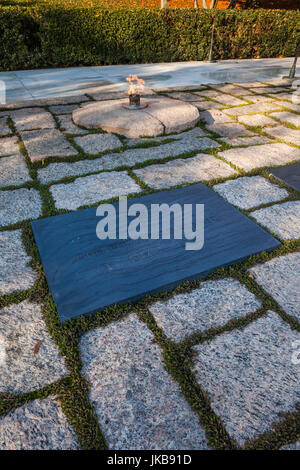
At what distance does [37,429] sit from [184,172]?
2.39 meters

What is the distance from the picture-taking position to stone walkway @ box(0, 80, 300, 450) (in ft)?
3.94

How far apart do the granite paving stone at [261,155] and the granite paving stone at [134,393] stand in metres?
2.23

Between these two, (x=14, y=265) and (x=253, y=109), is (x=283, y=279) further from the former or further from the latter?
(x=253, y=109)

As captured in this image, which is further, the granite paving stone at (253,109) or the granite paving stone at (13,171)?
the granite paving stone at (253,109)

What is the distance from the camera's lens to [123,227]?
220cm

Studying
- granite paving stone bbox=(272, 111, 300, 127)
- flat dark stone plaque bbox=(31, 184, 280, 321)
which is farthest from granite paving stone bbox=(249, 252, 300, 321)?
granite paving stone bbox=(272, 111, 300, 127)

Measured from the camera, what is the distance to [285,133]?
402cm

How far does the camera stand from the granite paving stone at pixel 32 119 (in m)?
4.05

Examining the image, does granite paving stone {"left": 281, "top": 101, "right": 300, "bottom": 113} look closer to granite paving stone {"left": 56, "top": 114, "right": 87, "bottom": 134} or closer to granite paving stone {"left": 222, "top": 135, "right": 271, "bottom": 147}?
granite paving stone {"left": 222, "top": 135, "right": 271, "bottom": 147}

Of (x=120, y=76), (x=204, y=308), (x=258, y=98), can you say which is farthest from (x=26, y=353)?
(x=120, y=76)

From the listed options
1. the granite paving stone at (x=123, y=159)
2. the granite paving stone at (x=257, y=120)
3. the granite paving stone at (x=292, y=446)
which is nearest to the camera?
the granite paving stone at (x=292, y=446)

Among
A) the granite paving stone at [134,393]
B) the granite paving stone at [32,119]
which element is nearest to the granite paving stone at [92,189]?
the granite paving stone at [134,393]

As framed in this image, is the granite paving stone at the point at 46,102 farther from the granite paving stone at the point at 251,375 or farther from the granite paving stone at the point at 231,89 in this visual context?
the granite paving stone at the point at 251,375
